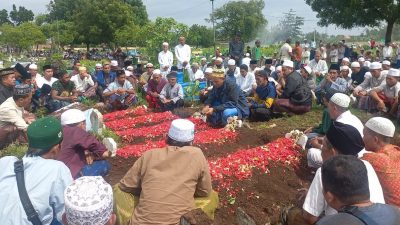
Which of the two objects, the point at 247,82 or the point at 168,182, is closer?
the point at 168,182

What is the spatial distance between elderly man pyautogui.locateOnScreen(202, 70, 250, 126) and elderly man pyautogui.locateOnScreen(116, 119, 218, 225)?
4852mm

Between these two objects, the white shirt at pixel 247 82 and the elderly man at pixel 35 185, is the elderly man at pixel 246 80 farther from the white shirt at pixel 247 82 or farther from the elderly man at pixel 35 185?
the elderly man at pixel 35 185

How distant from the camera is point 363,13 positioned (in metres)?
22.2

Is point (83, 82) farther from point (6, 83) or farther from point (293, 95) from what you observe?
point (293, 95)

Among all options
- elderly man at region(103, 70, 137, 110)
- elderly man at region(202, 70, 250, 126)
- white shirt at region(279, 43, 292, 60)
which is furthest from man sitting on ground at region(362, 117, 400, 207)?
white shirt at region(279, 43, 292, 60)

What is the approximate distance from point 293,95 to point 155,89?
4187 millimetres

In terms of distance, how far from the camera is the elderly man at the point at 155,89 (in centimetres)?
1166

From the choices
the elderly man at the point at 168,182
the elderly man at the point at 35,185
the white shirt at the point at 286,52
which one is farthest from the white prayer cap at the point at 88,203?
the white shirt at the point at 286,52

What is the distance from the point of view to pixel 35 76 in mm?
11867

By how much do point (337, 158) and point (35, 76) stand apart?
437 inches

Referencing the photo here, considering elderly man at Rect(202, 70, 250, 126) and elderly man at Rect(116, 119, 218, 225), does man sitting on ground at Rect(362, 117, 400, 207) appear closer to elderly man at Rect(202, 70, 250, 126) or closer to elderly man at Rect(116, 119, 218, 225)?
elderly man at Rect(116, 119, 218, 225)

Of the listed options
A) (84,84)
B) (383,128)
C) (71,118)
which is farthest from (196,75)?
(383,128)

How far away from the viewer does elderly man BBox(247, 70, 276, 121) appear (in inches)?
390

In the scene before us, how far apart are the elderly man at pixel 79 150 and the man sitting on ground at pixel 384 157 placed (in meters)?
3.08
